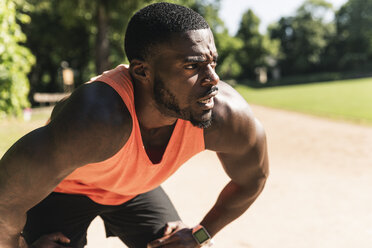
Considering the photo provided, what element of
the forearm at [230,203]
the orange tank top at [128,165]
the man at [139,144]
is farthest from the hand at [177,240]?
the orange tank top at [128,165]

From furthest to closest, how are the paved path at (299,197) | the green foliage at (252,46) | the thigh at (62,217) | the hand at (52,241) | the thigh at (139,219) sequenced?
the green foliage at (252,46) → the paved path at (299,197) → the thigh at (139,219) → the thigh at (62,217) → the hand at (52,241)

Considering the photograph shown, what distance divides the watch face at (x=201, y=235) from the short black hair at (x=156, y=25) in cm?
120

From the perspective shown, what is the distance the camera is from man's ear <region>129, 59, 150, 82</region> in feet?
5.93

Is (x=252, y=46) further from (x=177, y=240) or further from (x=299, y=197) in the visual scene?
(x=177, y=240)

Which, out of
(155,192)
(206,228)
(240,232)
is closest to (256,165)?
(206,228)

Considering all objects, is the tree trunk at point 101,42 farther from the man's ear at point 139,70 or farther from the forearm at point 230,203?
the man's ear at point 139,70

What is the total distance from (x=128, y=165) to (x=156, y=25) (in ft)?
2.44

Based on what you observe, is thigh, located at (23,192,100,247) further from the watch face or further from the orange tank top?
the watch face

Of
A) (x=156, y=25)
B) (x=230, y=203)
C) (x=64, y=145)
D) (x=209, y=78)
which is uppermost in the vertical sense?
(x=156, y=25)

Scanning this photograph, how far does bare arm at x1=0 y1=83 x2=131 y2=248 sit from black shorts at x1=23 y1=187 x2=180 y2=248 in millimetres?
508

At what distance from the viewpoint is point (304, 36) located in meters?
54.9

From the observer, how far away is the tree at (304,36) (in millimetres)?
52062

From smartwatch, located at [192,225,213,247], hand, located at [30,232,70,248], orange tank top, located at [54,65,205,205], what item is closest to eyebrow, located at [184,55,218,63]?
orange tank top, located at [54,65,205,205]

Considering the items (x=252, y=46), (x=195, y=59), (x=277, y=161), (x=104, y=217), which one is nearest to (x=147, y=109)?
(x=195, y=59)
